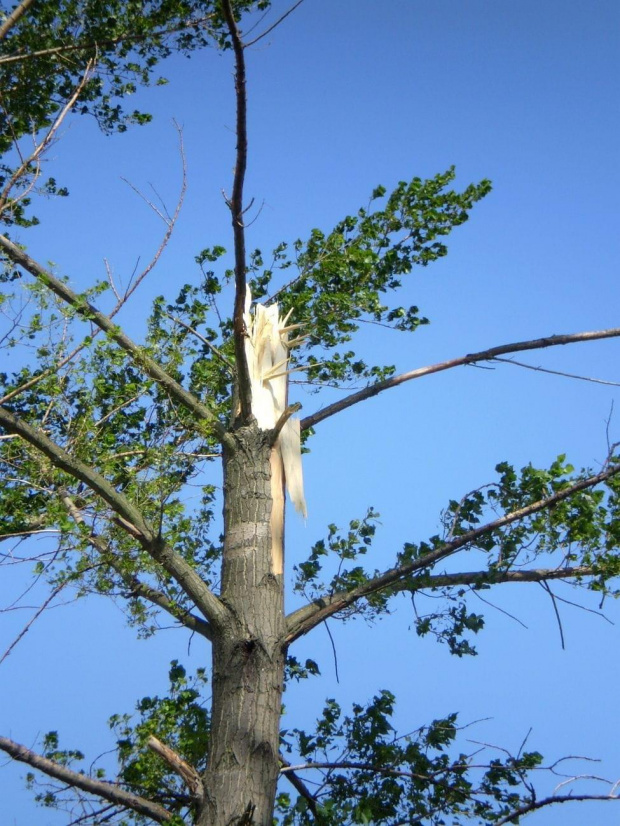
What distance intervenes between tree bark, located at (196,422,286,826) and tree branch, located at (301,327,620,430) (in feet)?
2.29

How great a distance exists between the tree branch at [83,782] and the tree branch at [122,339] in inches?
82.8

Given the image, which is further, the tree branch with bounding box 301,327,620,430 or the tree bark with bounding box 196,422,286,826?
the tree branch with bounding box 301,327,620,430

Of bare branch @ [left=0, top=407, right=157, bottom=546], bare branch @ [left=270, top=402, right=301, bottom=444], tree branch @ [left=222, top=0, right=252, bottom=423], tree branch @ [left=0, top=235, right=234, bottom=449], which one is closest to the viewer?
tree branch @ [left=222, top=0, right=252, bottom=423]

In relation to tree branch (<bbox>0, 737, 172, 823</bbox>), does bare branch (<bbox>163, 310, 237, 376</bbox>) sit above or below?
above

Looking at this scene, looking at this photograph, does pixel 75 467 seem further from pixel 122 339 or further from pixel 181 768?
pixel 181 768

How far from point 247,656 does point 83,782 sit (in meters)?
1.03

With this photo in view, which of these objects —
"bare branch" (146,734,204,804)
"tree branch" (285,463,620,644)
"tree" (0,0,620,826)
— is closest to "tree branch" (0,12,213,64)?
"tree" (0,0,620,826)

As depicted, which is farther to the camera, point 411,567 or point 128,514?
point 411,567

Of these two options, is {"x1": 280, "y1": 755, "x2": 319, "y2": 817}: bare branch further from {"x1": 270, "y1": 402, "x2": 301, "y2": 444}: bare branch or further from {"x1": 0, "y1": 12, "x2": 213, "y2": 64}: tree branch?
{"x1": 0, "y1": 12, "x2": 213, "y2": 64}: tree branch

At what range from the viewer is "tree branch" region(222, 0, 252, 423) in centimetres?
424

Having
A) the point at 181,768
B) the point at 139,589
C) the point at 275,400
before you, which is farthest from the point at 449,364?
the point at 181,768

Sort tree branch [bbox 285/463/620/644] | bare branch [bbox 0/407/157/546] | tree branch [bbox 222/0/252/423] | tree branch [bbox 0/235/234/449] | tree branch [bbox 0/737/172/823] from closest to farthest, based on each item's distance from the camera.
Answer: tree branch [bbox 222/0/252/423] < tree branch [bbox 0/737/172/823] < bare branch [bbox 0/407/157/546] < tree branch [bbox 285/463/620/644] < tree branch [bbox 0/235/234/449]

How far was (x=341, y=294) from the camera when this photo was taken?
264 inches

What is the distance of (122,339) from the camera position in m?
5.99
